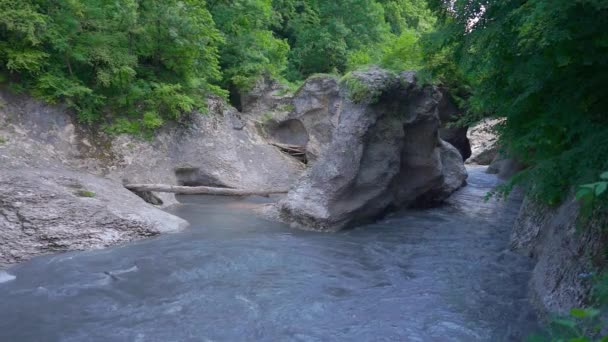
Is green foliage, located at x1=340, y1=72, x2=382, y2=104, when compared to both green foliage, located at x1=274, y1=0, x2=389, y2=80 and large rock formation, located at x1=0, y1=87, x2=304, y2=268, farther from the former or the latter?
green foliage, located at x1=274, y1=0, x2=389, y2=80

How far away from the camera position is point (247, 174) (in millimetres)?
14203

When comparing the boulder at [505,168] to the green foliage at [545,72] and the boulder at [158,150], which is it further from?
the green foliage at [545,72]

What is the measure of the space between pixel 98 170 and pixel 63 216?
3.46 meters

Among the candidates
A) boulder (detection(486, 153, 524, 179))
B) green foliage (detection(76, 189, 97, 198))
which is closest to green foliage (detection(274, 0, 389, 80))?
boulder (detection(486, 153, 524, 179))

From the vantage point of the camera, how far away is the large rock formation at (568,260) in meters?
4.90

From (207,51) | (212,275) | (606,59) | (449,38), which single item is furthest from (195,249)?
(207,51)

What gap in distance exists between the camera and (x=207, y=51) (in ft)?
48.1

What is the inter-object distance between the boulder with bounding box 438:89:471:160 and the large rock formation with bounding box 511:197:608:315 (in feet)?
24.5

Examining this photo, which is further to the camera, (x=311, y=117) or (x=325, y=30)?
(x=325, y=30)

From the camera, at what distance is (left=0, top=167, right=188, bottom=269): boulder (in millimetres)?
7766

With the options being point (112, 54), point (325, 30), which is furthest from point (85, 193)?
point (325, 30)

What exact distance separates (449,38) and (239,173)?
8.74 meters

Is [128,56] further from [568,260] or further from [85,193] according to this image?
[568,260]

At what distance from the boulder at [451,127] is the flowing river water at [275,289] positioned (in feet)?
20.3
